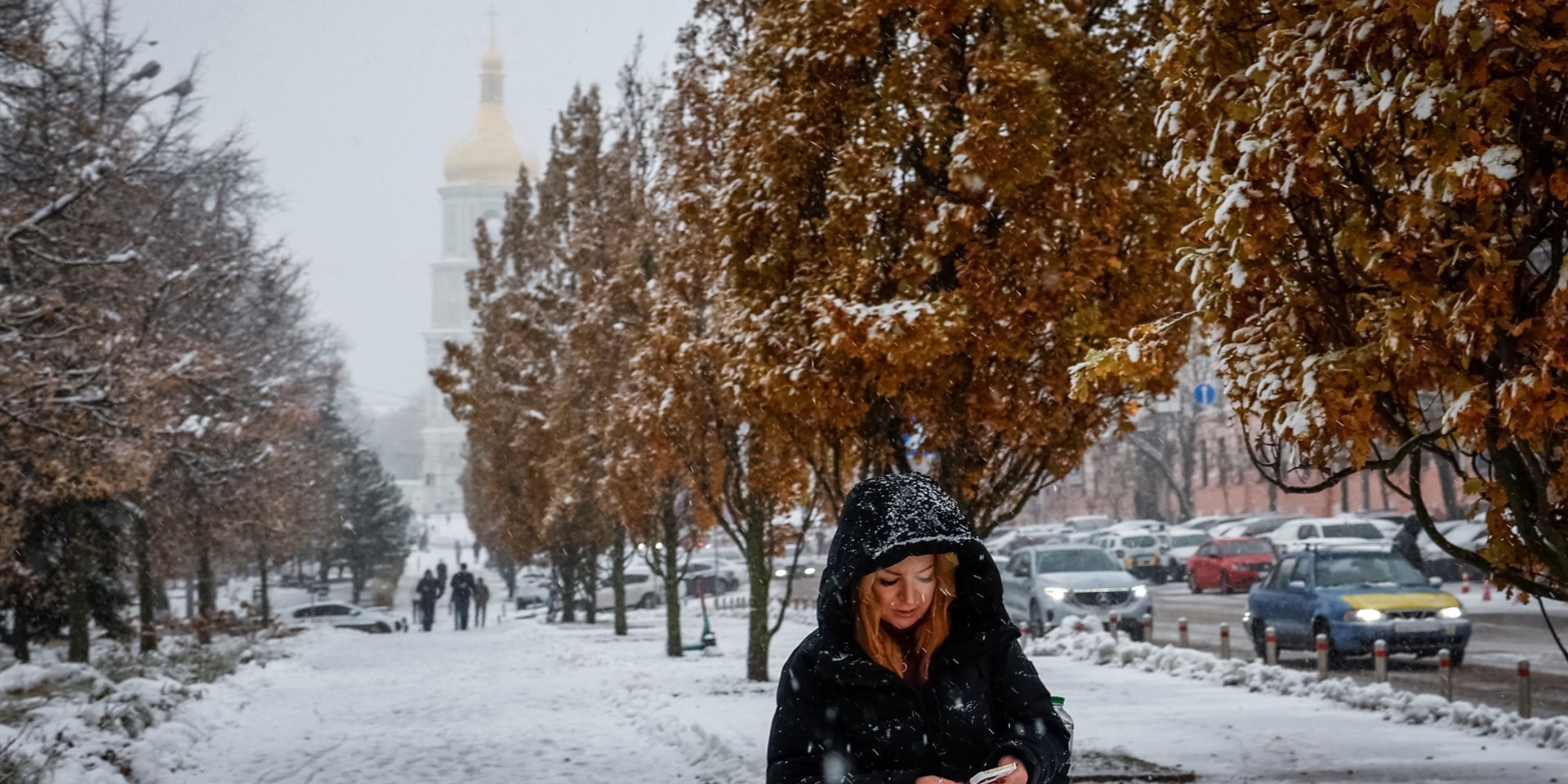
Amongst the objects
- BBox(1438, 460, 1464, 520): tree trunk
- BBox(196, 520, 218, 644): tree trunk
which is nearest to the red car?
BBox(1438, 460, 1464, 520): tree trunk

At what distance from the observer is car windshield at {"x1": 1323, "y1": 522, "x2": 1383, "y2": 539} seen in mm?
39375

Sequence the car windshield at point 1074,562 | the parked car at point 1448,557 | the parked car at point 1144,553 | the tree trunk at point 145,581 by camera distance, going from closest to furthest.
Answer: the tree trunk at point 145,581 < the car windshield at point 1074,562 < the parked car at point 1448,557 < the parked car at point 1144,553

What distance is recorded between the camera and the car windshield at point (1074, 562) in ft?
87.6

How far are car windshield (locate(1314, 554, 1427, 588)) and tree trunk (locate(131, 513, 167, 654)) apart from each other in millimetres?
16941

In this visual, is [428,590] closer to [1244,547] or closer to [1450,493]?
[1244,547]

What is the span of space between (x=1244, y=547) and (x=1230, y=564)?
25.9 inches

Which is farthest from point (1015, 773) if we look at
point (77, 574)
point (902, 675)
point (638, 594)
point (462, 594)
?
point (638, 594)

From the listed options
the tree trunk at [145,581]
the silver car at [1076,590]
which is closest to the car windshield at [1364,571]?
the silver car at [1076,590]

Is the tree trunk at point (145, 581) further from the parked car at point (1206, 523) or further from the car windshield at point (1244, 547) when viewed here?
the parked car at point (1206, 523)

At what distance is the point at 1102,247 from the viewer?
1029 centimetres

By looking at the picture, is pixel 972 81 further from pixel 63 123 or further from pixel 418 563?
pixel 418 563

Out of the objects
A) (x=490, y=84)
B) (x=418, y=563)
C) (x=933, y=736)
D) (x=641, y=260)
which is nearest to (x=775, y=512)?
(x=641, y=260)

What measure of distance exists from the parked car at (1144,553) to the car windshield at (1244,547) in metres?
3.69

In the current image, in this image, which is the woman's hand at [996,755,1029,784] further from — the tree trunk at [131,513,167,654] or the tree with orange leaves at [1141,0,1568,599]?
the tree trunk at [131,513,167,654]
